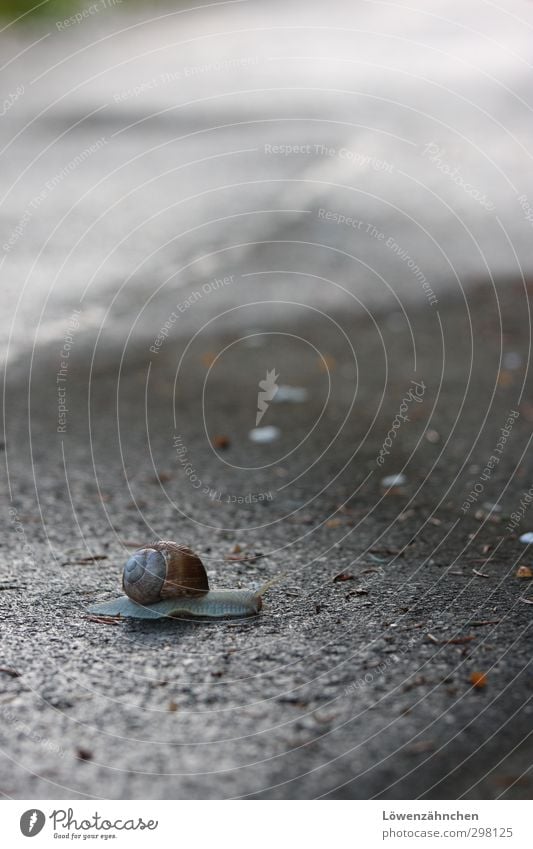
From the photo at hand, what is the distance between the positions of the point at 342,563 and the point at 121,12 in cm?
1769

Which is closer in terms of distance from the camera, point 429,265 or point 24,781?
point 24,781

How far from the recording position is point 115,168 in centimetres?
1212

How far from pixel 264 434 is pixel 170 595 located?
2693 mm

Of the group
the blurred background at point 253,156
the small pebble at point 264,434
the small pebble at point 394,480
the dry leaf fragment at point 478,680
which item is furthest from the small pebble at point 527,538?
the blurred background at point 253,156

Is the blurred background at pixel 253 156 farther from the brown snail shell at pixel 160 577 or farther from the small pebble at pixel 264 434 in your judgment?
the brown snail shell at pixel 160 577

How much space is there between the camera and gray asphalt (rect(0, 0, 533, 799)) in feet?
10.8

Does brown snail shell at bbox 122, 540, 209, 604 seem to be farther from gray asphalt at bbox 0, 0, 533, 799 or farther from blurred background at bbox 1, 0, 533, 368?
blurred background at bbox 1, 0, 533, 368

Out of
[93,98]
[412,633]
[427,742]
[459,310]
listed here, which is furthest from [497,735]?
[93,98]

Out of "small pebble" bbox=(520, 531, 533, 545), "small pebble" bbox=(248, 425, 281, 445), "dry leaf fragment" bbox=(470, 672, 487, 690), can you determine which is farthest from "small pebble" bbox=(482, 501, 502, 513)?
"dry leaf fragment" bbox=(470, 672, 487, 690)

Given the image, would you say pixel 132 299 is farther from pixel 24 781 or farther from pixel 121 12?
pixel 121 12

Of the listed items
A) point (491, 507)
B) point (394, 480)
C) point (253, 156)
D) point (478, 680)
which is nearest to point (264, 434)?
point (394, 480)

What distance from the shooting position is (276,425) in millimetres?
6844

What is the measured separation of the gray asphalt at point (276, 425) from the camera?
328 centimetres

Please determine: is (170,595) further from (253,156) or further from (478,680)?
(253,156)
